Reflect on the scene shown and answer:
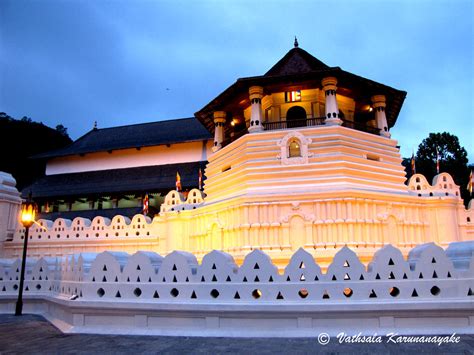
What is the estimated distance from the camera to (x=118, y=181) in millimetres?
31844

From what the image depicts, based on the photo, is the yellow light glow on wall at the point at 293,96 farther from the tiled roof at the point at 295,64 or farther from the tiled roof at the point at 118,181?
the tiled roof at the point at 118,181

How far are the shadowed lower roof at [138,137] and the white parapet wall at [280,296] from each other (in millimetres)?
23679

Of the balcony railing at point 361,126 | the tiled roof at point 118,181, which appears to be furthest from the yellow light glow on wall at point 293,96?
the tiled roof at point 118,181

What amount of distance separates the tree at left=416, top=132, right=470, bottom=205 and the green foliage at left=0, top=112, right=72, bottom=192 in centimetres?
4691

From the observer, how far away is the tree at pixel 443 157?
4172cm

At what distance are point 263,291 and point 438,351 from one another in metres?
3.30

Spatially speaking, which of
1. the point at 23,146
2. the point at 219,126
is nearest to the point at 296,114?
the point at 219,126

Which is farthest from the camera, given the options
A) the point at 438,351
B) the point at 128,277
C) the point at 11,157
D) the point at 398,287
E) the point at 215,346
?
the point at 11,157

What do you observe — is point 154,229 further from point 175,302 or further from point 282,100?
point 175,302

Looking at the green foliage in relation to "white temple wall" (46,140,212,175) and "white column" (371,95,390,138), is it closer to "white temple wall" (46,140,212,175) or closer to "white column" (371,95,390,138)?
"white temple wall" (46,140,212,175)

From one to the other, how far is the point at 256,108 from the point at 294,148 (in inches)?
107

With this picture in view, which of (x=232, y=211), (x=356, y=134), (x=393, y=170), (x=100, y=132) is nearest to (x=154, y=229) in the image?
(x=232, y=211)

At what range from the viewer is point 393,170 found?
1892 centimetres

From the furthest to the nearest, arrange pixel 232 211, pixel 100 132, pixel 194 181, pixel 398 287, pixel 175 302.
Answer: pixel 100 132, pixel 194 181, pixel 232 211, pixel 175 302, pixel 398 287
